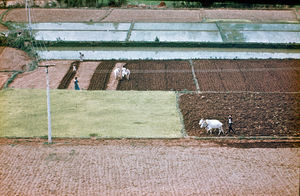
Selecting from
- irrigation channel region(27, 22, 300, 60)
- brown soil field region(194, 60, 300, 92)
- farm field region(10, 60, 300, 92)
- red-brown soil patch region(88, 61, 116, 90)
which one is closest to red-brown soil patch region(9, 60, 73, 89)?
farm field region(10, 60, 300, 92)

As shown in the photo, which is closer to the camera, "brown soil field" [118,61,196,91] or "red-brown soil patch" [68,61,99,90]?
"brown soil field" [118,61,196,91]

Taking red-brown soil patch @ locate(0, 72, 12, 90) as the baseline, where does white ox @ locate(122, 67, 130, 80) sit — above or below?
above

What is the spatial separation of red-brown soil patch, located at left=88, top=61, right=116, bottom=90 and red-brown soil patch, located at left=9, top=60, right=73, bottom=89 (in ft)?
6.41

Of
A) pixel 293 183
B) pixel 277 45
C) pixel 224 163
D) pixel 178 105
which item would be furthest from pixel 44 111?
pixel 277 45

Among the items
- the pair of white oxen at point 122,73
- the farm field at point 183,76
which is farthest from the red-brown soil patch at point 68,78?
the pair of white oxen at point 122,73

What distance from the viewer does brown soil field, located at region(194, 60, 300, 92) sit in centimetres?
2355

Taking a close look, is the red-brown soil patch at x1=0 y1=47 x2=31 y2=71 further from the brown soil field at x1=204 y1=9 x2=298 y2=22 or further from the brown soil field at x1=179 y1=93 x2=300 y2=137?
the brown soil field at x1=204 y1=9 x2=298 y2=22

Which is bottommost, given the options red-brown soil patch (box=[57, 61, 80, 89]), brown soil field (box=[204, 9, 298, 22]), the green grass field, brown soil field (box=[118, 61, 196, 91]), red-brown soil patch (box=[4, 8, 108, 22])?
the green grass field

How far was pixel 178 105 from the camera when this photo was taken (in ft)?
69.7

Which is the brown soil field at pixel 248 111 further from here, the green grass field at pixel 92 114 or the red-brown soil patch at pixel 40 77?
the red-brown soil patch at pixel 40 77

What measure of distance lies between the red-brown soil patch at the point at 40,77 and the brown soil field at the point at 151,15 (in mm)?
11767

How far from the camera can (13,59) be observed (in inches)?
1128

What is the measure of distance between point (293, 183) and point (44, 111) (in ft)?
38.7

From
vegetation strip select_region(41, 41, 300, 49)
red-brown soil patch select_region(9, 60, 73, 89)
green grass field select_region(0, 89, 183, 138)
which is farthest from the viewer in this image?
vegetation strip select_region(41, 41, 300, 49)
